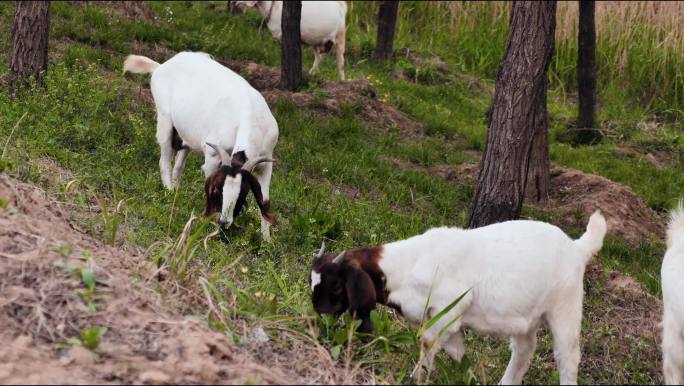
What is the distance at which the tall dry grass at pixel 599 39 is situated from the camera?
50.6 feet

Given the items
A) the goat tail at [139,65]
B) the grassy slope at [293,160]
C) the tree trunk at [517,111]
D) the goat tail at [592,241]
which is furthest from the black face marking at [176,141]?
the goat tail at [592,241]

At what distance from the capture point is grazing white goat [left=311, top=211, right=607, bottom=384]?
5863 millimetres

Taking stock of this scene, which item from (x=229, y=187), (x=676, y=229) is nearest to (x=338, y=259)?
(x=676, y=229)

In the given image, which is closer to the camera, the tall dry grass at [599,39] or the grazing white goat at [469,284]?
the grazing white goat at [469,284]

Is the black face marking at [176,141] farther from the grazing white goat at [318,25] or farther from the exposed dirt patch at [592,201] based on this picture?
the grazing white goat at [318,25]

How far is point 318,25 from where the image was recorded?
612 inches

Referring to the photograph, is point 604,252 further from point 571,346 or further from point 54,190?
point 54,190

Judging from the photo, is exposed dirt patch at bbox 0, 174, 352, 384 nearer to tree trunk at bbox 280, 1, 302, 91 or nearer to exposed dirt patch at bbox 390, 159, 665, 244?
exposed dirt patch at bbox 390, 159, 665, 244

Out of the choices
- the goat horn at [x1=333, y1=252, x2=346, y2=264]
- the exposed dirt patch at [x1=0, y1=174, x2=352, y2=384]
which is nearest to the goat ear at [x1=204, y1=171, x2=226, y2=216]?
the exposed dirt patch at [x1=0, y1=174, x2=352, y2=384]

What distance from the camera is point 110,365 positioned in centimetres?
485

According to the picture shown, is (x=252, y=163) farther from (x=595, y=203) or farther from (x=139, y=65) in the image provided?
(x=595, y=203)

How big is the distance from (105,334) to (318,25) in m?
10.9

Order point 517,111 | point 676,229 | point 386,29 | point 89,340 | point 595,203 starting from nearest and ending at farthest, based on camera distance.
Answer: point 89,340 < point 676,229 < point 517,111 < point 595,203 < point 386,29

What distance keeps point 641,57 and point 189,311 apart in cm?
1162
